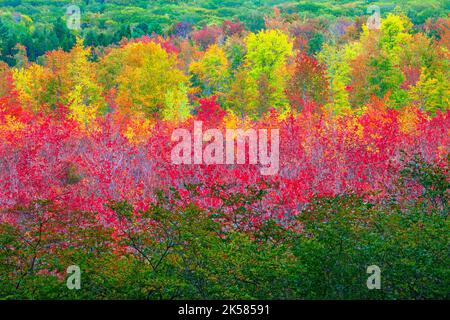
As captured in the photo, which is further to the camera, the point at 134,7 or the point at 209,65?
the point at 134,7

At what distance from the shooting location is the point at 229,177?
104 ft

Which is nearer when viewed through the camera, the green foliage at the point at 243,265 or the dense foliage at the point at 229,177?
the green foliage at the point at 243,265

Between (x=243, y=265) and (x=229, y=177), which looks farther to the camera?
(x=229, y=177)

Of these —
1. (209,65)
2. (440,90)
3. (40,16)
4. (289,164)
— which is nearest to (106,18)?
(40,16)

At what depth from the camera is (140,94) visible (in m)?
57.4

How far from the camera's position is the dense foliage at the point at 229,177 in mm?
15508

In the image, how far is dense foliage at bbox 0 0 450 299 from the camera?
15.5 m

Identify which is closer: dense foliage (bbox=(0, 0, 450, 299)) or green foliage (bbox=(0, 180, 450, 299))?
green foliage (bbox=(0, 180, 450, 299))

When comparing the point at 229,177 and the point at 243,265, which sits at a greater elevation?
the point at 229,177

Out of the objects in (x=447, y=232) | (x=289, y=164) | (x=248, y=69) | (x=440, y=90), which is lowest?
(x=447, y=232)
